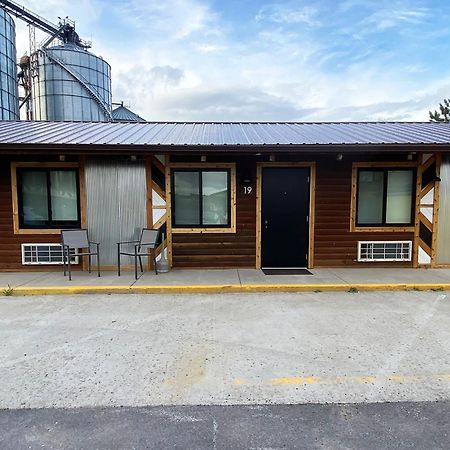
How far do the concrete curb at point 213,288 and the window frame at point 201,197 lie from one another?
164 cm

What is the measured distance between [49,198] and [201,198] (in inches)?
123

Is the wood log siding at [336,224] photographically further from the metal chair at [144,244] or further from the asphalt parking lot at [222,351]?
the metal chair at [144,244]

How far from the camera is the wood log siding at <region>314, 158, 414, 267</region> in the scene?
711 cm

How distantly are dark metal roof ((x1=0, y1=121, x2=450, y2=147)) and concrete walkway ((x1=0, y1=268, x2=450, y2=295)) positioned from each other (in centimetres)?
247

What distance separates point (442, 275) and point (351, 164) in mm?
2755

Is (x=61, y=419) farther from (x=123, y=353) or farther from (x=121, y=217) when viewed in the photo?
(x=121, y=217)

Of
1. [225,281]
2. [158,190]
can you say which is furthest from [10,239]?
[225,281]

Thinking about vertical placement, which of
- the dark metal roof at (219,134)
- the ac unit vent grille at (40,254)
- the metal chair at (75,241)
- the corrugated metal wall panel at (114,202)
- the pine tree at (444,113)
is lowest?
the ac unit vent grille at (40,254)

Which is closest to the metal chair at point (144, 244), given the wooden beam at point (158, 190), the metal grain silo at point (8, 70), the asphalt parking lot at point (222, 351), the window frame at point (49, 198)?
the wooden beam at point (158, 190)

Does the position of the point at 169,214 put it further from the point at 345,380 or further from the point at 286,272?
the point at 345,380

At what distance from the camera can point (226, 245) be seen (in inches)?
281

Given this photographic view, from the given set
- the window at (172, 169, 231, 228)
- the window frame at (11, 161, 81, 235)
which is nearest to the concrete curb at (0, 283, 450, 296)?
the window frame at (11, 161, 81, 235)

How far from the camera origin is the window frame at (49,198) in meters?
6.91

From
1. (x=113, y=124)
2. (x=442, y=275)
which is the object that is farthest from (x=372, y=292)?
(x=113, y=124)
